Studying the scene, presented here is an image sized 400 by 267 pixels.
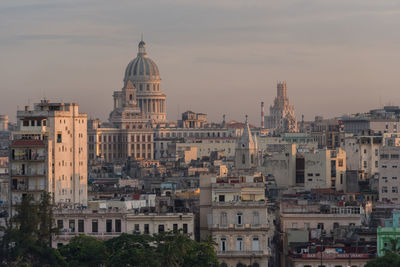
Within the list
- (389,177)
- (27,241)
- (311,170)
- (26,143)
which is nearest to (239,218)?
(27,241)

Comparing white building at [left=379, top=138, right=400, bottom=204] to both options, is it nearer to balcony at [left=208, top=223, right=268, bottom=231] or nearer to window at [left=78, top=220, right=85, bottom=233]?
balcony at [left=208, top=223, right=268, bottom=231]

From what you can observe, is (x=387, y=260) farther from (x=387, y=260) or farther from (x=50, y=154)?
(x=50, y=154)

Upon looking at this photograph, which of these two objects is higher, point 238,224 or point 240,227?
point 238,224

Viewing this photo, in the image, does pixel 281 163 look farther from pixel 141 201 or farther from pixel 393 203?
pixel 141 201

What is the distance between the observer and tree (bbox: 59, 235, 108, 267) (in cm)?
12081

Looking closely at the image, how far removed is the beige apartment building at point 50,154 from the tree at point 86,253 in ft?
47.6

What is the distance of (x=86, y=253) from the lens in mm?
121125

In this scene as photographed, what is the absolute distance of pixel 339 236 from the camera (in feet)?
433

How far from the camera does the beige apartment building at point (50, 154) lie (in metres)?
137

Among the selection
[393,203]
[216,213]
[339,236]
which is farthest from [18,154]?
[393,203]

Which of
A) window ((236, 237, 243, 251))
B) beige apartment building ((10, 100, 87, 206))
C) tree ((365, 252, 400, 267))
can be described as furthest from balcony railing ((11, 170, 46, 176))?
Result: tree ((365, 252, 400, 267))

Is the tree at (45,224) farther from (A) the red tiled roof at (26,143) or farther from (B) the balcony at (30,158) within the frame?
(A) the red tiled roof at (26,143)

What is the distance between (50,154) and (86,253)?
67.2 ft

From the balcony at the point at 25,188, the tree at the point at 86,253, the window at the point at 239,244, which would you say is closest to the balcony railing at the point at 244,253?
the window at the point at 239,244
